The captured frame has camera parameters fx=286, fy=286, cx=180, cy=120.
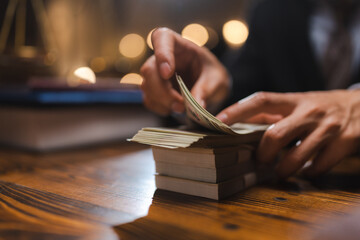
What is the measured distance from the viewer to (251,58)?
1.61 m

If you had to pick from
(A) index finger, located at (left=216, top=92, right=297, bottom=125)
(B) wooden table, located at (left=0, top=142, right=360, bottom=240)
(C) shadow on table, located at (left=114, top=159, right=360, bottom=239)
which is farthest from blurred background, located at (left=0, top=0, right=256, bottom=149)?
(C) shadow on table, located at (left=114, top=159, right=360, bottom=239)

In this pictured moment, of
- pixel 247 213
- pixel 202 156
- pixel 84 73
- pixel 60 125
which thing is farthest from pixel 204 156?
pixel 84 73

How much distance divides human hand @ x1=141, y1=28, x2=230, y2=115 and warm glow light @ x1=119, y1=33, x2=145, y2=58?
2552mm

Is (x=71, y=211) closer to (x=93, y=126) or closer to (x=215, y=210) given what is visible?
(x=215, y=210)

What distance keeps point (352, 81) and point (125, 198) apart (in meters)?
1.34

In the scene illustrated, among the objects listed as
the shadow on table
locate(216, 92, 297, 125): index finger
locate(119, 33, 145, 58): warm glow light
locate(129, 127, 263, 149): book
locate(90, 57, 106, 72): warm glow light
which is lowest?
the shadow on table

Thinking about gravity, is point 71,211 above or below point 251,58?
below

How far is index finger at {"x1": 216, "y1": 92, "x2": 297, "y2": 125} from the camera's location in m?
0.57

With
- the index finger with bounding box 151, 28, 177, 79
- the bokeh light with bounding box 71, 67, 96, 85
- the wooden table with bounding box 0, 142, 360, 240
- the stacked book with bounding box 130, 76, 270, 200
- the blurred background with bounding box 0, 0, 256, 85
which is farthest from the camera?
the bokeh light with bounding box 71, 67, 96, 85

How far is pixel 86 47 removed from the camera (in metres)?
2.86

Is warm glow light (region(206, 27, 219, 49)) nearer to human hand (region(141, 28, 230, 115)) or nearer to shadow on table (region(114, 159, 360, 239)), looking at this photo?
human hand (region(141, 28, 230, 115))

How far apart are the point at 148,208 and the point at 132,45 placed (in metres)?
3.17

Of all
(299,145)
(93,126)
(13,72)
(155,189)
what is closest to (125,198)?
(155,189)

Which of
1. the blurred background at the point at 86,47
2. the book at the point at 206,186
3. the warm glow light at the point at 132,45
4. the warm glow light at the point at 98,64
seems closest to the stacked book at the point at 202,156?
the book at the point at 206,186
